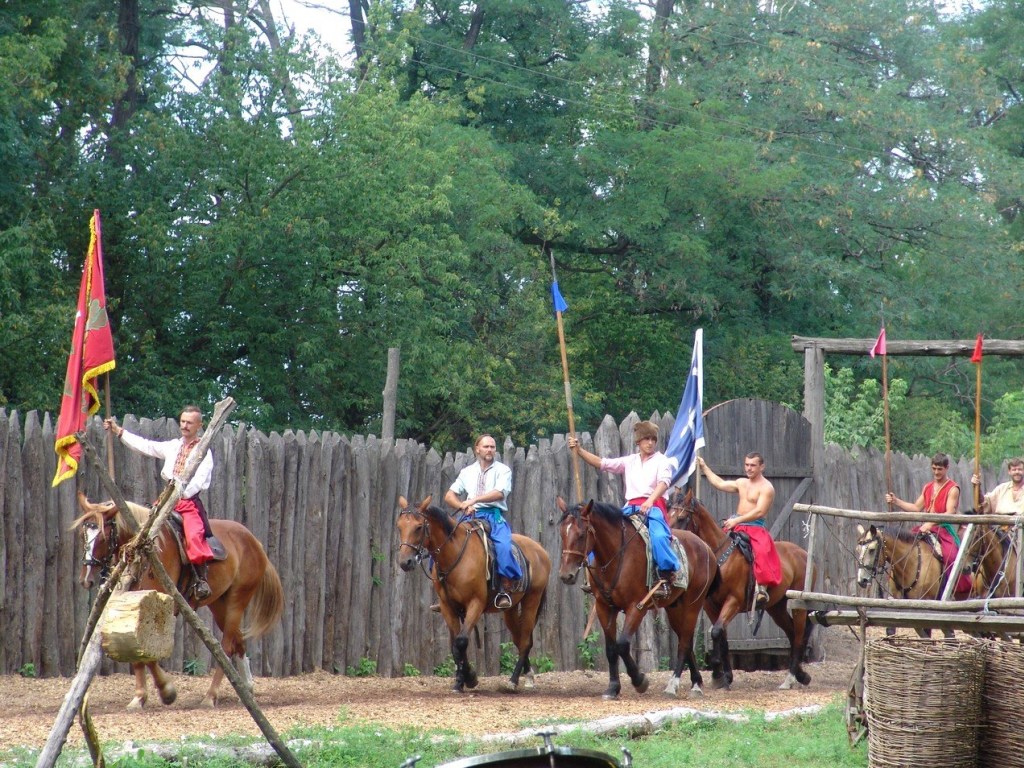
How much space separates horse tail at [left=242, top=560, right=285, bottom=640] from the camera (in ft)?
37.0

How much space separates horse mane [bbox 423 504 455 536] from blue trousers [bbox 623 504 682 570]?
157 centimetres

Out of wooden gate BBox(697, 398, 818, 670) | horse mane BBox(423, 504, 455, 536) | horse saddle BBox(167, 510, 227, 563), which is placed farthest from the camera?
wooden gate BBox(697, 398, 818, 670)

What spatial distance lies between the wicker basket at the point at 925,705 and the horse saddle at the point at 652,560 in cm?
390

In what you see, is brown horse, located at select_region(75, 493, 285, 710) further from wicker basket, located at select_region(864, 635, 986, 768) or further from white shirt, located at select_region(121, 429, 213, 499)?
wicker basket, located at select_region(864, 635, 986, 768)

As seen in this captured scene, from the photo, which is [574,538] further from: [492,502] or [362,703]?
[362,703]

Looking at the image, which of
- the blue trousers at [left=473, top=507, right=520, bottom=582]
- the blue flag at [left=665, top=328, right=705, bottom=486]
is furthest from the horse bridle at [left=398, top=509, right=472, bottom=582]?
the blue flag at [left=665, top=328, right=705, bottom=486]

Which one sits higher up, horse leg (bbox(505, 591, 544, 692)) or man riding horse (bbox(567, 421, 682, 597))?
man riding horse (bbox(567, 421, 682, 597))

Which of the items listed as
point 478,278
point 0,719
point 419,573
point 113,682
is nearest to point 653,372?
point 478,278

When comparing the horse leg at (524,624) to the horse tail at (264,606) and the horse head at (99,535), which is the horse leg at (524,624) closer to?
the horse tail at (264,606)

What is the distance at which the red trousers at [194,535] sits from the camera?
1050cm

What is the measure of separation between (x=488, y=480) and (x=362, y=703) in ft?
8.14

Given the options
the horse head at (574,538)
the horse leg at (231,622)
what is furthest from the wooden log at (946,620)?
the horse leg at (231,622)

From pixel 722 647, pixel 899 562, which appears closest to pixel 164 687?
pixel 722 647

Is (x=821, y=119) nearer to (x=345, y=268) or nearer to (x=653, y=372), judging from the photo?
(x=653, y=372)
